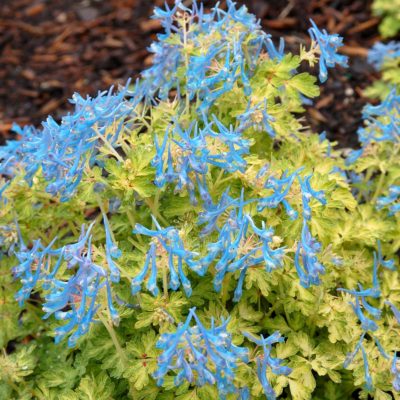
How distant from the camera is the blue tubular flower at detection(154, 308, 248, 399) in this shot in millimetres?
2434

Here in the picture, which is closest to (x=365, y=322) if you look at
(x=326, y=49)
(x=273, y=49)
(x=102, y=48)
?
(x=326, y=49)

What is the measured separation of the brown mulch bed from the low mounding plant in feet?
7.80

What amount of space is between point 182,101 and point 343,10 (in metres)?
3.56

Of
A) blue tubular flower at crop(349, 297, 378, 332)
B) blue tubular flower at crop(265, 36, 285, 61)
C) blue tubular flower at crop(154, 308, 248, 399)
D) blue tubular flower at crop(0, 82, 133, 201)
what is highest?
blue tubular flower at crop(0, 82, 133, 201)

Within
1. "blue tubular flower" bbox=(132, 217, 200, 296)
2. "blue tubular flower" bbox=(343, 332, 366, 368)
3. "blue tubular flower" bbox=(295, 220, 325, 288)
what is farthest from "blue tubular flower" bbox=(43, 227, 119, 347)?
"blue tubular flower" bbox=(343, 332, 366, 368)

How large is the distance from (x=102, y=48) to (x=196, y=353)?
480 centimetres

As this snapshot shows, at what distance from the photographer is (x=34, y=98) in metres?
6.29

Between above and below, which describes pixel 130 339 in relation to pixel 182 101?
below

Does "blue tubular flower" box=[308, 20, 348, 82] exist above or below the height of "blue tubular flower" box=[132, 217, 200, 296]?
above

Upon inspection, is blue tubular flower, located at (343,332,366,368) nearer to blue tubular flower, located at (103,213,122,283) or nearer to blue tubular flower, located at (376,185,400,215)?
blue tubular flower, located at (376,185,400,215)

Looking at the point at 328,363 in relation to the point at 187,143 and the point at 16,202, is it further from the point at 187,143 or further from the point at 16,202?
the point at 16,202

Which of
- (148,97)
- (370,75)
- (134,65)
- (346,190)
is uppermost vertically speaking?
(148,97)

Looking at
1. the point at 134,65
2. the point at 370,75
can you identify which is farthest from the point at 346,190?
the point at 134,65

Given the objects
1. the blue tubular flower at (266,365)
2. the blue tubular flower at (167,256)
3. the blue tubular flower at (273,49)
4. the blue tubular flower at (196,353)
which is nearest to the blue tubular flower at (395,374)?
the blue tubular flower at (266,365)
